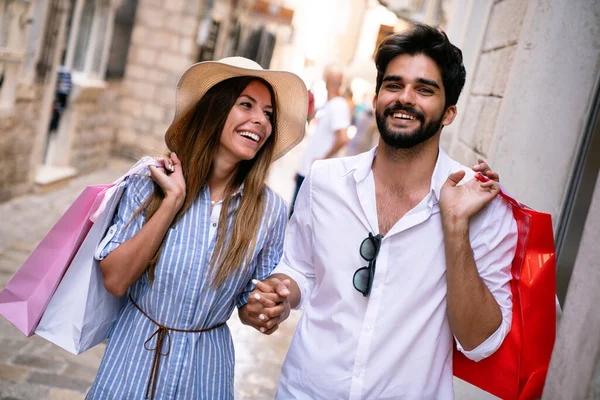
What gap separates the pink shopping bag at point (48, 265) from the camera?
2334mm

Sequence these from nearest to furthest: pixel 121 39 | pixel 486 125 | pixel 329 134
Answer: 1. pixel 486 125
2. pixel 329 134
3. pixel 121 39

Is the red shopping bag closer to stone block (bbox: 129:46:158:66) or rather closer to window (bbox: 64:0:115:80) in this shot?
window (bbox: 64:0:115:80)

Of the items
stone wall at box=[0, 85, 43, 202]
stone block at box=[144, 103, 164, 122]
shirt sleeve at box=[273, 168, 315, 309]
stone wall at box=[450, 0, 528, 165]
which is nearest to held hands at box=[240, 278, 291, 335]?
shirt sleeve at box=[273, 168, 315, 309]

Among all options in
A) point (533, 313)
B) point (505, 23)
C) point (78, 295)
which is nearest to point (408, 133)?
point (533, 313)

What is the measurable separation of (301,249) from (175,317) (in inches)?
20.7

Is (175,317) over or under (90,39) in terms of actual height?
under

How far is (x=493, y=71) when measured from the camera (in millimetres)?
3980

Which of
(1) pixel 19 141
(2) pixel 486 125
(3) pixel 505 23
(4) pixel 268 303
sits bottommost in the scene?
(1) pixel 19 141

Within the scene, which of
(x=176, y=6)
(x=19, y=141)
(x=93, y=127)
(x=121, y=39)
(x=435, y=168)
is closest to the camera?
(x=435, y=168)

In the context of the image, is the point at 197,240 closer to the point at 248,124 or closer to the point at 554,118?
the point at 248,124

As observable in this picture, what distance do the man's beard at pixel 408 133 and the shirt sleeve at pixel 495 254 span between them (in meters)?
0.31

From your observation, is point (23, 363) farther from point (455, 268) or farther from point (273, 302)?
point (455, 268)

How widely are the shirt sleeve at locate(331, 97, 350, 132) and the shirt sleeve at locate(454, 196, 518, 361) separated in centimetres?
499

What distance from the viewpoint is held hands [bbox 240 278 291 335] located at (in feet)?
7.78
